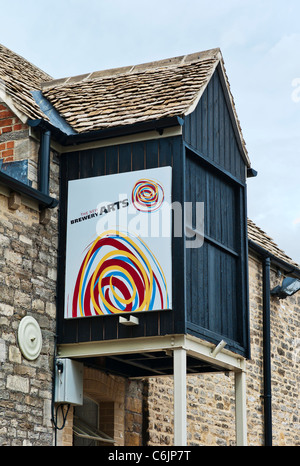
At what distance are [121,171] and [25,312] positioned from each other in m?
2.16

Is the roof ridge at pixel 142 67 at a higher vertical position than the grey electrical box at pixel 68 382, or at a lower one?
higher

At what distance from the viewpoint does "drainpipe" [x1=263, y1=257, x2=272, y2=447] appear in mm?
15117

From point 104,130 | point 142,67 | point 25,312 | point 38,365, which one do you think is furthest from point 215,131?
point 38,365

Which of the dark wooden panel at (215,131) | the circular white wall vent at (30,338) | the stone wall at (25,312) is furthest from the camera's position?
the dark wooden panel at (215,131)

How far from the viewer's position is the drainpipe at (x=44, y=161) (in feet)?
34.7

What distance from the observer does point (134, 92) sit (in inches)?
464

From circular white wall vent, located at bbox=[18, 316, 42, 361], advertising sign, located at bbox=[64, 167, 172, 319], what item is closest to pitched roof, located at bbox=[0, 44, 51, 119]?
advertising sign, located at bbox=[64, 167, 172, 319]

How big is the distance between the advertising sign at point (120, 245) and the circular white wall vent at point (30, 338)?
55 cm

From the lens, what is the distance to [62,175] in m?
11.1

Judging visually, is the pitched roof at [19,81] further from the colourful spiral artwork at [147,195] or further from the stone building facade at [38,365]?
the colourful spiral artwork at [147,195]

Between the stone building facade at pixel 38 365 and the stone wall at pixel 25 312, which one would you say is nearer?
the stone wall at pixel 25 312

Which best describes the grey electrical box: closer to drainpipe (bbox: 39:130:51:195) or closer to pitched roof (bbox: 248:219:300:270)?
drainpipe (bbox: 39:130:51:195)

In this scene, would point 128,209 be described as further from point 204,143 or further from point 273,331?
point 273,331

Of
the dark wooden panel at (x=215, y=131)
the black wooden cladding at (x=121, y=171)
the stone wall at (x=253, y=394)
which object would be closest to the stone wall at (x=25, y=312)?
the black wooden cladding at (x=121, y=171)
